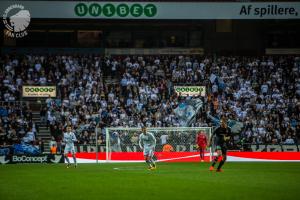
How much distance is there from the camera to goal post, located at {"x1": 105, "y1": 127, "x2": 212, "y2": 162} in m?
37.7

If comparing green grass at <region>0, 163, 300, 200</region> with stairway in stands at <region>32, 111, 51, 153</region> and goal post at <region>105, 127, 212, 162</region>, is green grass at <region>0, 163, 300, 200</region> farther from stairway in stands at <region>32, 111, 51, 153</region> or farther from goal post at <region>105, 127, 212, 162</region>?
stairway in stands at <region>32, 111, 51, 153</region>

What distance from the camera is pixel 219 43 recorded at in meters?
53.1

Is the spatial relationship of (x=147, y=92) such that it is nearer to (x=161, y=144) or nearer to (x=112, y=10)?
(x=112, y=10)

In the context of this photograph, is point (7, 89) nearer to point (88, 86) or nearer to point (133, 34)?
point (88, 86)

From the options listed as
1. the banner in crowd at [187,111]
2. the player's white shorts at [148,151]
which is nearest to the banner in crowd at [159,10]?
the banner in crowd at [187,111]

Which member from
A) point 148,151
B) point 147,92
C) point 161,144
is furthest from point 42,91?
point 148,151

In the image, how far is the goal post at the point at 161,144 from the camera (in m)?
37.7

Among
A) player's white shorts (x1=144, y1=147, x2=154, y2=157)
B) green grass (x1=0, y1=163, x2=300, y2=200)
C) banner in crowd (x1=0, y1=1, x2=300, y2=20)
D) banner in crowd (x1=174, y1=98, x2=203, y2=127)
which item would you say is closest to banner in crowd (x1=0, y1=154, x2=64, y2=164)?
player's white shorts (x1=144, y1=147, x2=154, y2=157)

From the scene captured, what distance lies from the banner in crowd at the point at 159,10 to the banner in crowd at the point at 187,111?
20.4 ft

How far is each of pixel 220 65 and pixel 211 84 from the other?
2696mm

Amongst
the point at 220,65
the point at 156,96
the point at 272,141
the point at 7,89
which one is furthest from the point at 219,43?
the point at 7,89

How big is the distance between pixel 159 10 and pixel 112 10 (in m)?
3.22

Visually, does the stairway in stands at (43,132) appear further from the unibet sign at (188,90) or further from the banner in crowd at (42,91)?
the unibet sign at (188,90)

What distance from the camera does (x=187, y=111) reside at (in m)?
43.6
